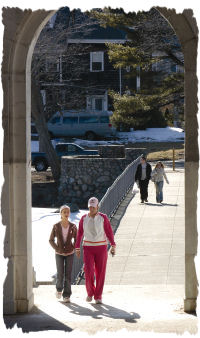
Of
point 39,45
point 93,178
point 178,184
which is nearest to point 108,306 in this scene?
point 178,184

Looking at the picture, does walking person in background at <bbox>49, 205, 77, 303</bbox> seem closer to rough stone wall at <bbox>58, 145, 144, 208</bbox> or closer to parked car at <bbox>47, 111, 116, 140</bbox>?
rough stone wall at <bbox>58, 145, 144, 208</bbox>

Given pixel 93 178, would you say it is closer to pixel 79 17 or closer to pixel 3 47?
pixel 79 17

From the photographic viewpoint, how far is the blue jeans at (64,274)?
417 inches

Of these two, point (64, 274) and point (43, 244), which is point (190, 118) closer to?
point (64, 274)

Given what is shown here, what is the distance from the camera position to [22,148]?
9.53 meters

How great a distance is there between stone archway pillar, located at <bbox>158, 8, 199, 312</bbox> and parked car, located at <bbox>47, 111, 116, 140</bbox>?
3901 cm

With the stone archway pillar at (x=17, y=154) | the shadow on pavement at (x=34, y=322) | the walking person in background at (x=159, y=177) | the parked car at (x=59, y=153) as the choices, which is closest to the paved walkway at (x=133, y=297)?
the shadow on pavement at (x=34, y=322)

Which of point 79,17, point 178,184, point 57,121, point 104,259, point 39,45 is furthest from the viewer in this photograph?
point 57,121

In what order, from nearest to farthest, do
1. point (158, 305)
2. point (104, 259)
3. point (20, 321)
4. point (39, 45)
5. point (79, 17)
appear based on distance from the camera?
point (20, 321), point (158, 305), point (104, 259), point (39, 45), point (79, 17)

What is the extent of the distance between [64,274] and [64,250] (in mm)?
350

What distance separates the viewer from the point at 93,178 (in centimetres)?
3338

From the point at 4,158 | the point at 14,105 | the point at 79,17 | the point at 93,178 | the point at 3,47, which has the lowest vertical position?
the point at 93,178

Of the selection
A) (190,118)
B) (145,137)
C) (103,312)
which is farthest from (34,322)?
(145,137)

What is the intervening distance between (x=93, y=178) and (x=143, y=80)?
6.60 meters
